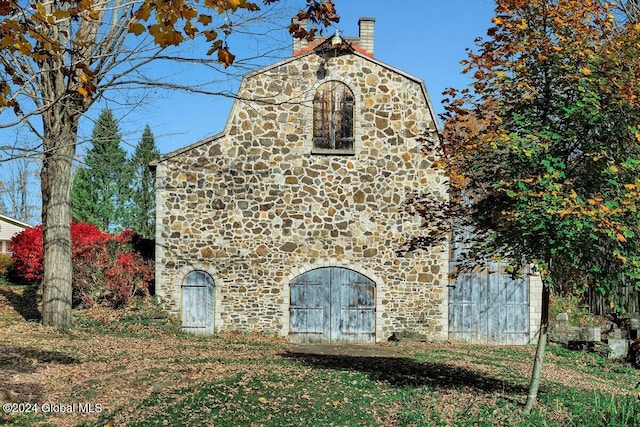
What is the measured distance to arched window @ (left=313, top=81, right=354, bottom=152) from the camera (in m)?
17.0

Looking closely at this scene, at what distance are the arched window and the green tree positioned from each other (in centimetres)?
850

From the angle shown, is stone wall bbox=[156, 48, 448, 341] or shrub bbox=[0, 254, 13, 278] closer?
stone wall bbox=[156, 48, 448, 341]

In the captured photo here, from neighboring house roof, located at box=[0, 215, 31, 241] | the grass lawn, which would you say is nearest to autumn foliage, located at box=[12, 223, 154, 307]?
the grass lawn

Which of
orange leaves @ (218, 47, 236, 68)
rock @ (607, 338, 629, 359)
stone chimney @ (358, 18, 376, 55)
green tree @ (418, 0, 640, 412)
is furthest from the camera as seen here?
stone chimney @ (358, 18, 376, 55)

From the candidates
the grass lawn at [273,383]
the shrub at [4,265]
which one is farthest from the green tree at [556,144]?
the shrub at [4,265]

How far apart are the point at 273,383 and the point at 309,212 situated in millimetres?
7830

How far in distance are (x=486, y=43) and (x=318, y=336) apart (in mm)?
10396

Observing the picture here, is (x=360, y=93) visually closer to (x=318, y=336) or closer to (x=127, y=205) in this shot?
(x=318, y=336)

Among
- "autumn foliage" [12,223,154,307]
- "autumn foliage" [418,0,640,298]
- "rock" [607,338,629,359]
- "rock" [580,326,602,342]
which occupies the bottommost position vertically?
"rock" [607,338,629,359]

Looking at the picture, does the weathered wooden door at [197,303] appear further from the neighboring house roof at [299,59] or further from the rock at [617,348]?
the rock at [617,348]

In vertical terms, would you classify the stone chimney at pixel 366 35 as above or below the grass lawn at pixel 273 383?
above

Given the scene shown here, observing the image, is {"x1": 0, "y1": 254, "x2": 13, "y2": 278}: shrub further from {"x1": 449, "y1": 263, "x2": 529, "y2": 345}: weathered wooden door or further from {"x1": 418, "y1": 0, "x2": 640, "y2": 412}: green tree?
{"x1": 418, "y1": 0, "x2": 640, "y2": 412}: green tree

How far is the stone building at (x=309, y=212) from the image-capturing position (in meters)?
16.8

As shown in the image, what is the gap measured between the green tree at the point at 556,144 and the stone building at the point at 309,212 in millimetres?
8384
